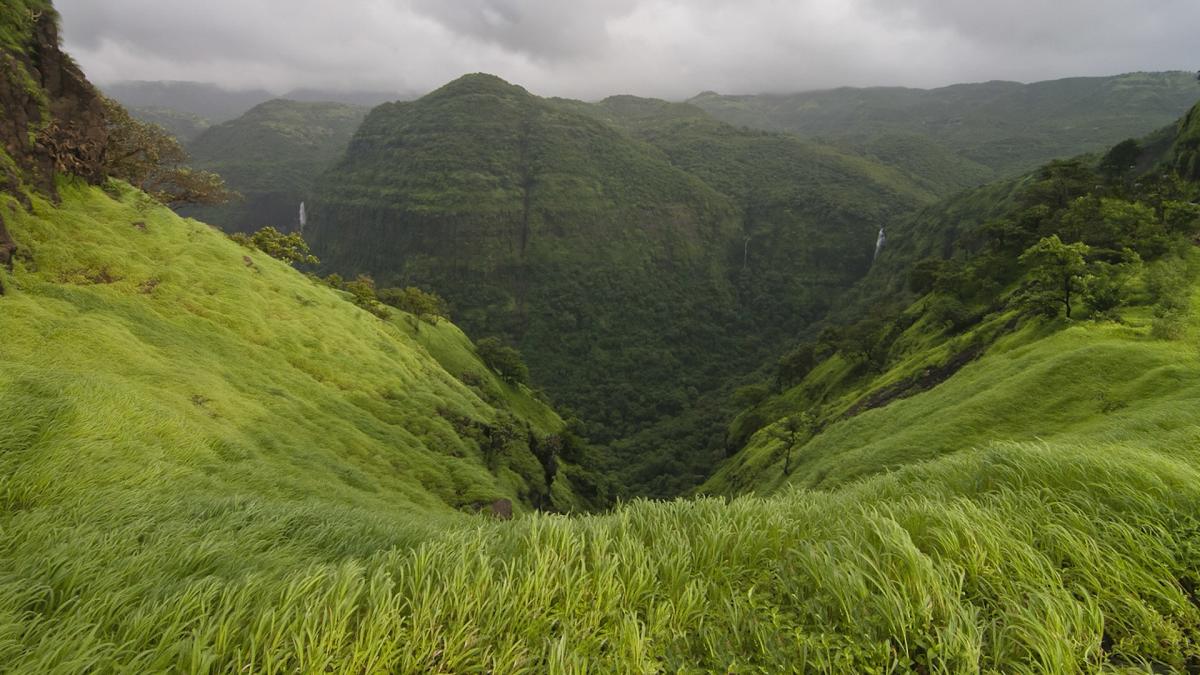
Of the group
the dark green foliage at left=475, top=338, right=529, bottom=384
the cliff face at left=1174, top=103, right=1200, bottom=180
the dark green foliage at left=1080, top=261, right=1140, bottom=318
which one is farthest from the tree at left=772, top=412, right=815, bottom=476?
the cliff face at left=1174, top=103, right=1200, bottom=180

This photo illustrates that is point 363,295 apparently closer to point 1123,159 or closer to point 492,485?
point 492,485

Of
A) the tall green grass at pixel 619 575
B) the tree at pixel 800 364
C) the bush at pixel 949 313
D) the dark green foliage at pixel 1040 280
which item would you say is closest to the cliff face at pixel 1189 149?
the dark green foliage at pixel 1040 280

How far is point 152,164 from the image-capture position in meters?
35.4

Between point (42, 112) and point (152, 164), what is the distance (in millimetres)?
12542

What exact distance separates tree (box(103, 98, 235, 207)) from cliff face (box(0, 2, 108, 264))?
2.09m

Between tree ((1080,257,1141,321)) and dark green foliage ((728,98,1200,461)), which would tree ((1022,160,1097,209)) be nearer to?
dark green foliage ((728,98,1200,461))

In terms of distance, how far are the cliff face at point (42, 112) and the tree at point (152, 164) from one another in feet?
6.84

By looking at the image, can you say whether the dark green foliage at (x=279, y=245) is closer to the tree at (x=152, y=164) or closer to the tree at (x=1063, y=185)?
the tree at (x=152, y=164)

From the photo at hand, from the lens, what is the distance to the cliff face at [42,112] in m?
21.3

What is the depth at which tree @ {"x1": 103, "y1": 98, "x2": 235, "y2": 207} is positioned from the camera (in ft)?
104

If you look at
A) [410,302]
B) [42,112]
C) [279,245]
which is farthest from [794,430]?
[410,302]

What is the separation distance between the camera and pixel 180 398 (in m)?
16.8

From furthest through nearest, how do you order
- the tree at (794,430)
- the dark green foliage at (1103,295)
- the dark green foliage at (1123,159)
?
the dark green foliage at (1123,159) → the tree at (794,430) → the dark green foliage at (1103,295)

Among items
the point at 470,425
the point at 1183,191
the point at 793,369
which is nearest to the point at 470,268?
the point at 793,369
